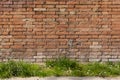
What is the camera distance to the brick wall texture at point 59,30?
21.8 feet

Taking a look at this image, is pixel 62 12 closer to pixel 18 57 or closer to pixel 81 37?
pixel 81 37

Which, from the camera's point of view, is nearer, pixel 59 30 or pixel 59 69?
pixel 59 69

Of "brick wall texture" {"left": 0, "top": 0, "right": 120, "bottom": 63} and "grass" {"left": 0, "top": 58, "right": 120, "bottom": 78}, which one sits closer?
"grass" {"left": 0, "top": 58, "right": 120, "bottom": 78}

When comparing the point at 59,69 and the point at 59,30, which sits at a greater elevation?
the point at 59,30

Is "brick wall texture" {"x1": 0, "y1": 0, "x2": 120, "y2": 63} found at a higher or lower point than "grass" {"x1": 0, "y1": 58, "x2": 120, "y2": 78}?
higher

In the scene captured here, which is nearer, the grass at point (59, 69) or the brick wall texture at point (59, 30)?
the grass at point (59, 69)

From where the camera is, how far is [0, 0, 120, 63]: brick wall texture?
6656mm

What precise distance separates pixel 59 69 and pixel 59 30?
2.69ft

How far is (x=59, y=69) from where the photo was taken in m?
6.42

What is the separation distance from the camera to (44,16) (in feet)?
21.9

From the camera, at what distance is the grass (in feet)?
20.5

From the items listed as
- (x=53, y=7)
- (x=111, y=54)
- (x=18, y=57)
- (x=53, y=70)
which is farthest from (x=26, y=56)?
(x=111, y=54)

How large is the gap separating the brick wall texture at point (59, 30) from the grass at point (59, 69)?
0.21 meters

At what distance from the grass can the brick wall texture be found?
0.21 metres
